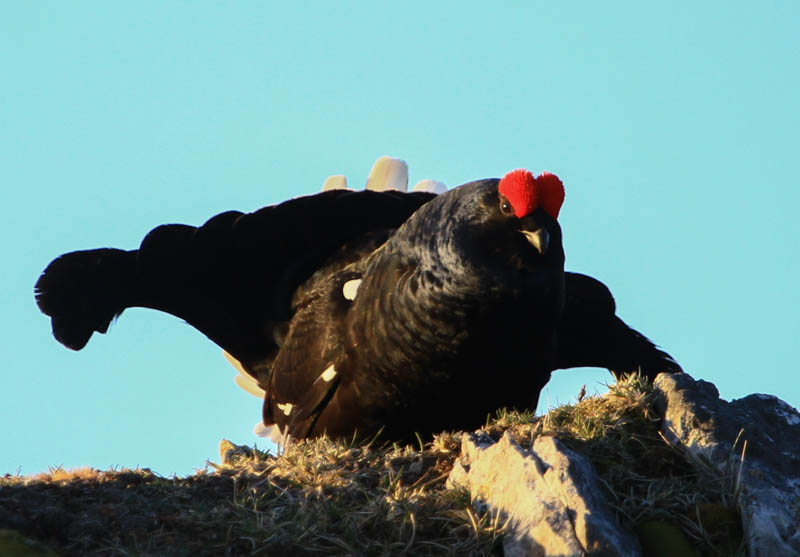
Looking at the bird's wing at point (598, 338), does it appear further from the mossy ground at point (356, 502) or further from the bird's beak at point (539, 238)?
the mossy ground at point (356, 502)

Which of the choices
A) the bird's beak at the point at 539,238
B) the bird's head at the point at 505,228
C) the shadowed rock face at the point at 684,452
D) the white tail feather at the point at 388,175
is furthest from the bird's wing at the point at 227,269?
the shadowed rock face at the point at 684,452

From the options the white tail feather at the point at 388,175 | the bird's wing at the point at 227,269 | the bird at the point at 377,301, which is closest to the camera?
the bird at the point at 377,301

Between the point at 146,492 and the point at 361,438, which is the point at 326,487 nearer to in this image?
the point at 146,492

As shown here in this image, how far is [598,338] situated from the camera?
25.2ft

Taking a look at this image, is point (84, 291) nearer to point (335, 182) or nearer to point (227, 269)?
point (227, 269)

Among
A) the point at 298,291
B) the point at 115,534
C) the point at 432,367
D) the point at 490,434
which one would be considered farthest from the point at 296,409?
the point at 115,534

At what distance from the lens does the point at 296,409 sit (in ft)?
23.1

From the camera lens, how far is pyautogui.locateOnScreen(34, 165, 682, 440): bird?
5.68 meters

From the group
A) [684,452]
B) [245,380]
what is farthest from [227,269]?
[684,452]

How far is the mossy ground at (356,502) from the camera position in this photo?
3.96 meters

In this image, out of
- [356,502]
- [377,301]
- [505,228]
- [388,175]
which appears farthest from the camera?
[388,175]

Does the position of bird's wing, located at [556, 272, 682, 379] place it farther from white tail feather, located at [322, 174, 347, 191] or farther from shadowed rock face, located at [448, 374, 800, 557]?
shadowed rock face, located at [448, 374, 800, 557]

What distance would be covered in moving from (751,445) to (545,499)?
3.98 ft

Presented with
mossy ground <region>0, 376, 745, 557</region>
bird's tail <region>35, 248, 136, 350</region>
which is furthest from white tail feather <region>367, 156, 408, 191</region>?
mossy ground <region>0, 376, 745, 557</region>
